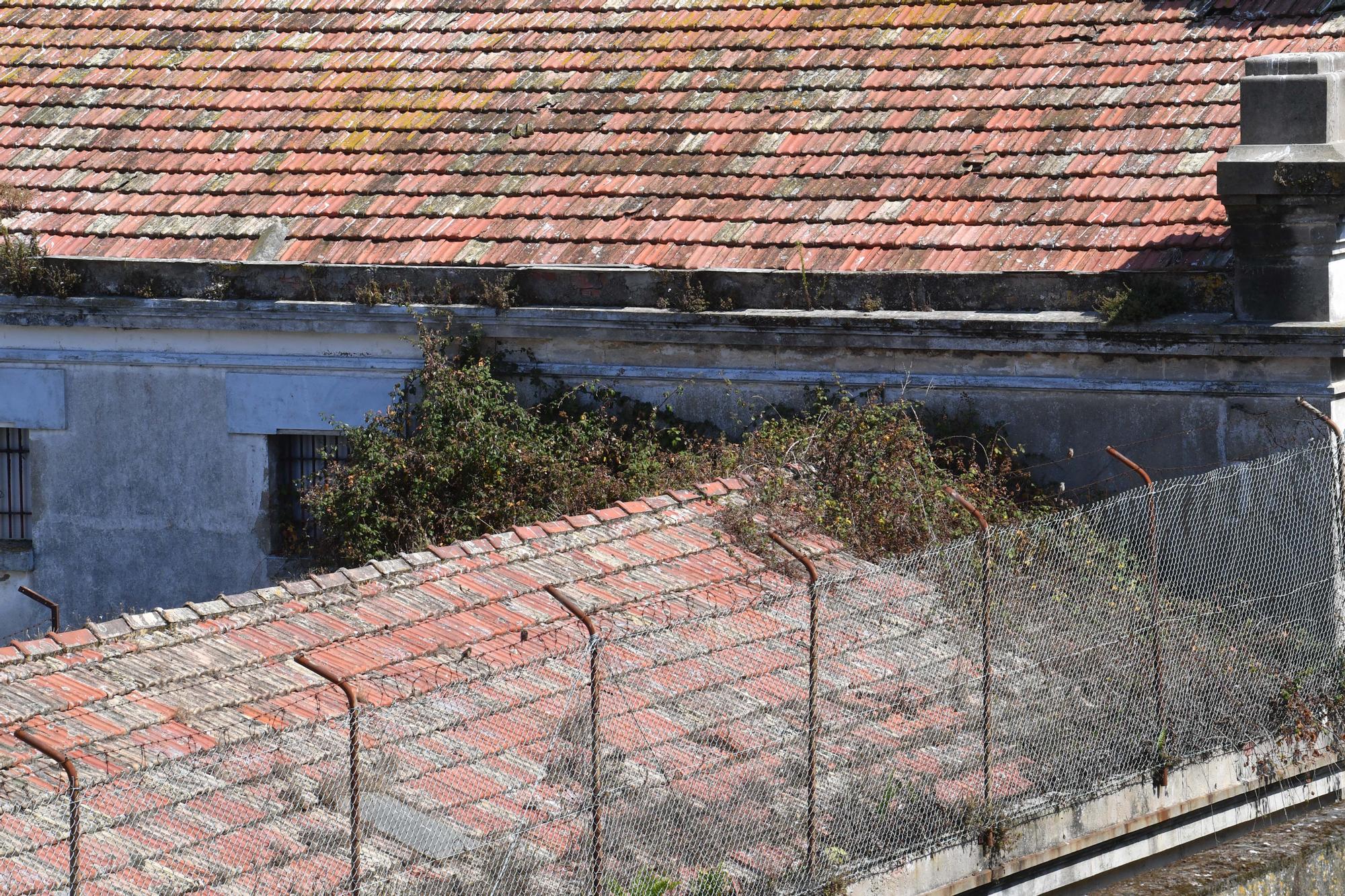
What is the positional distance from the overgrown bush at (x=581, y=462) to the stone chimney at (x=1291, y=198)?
1868 millimetres

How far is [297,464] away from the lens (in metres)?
13.9

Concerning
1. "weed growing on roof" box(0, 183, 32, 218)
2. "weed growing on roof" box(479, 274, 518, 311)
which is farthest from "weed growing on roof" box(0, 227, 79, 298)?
"weed growing on roof" box(479, 274, 518, 311)

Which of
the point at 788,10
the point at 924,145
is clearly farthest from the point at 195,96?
the point at 924,145

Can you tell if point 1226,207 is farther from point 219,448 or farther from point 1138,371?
point 219,448

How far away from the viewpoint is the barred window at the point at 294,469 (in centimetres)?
1373

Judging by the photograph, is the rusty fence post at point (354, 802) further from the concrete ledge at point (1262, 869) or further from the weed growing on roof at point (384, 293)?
the weed growing on roof at point (384, 293)

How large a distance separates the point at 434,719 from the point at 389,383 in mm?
5586

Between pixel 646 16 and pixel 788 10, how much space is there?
46.4 inches

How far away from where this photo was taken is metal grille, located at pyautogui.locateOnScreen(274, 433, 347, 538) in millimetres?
13758

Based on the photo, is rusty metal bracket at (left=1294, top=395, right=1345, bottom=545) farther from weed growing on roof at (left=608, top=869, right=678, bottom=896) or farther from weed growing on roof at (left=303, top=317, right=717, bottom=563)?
weed growing on roof at (left=608, top=869, right=678, bottom=896)

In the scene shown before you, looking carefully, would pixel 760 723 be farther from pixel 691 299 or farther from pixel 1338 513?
pixel 691 299

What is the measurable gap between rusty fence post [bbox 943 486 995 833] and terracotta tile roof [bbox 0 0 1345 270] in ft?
11.8

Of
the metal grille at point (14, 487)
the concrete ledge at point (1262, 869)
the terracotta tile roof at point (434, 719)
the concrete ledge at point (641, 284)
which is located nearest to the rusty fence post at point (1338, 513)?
the concrete ledge at point (641, 284)

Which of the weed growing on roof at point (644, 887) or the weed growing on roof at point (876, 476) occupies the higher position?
the weed growing on roof at point (876, 476)
